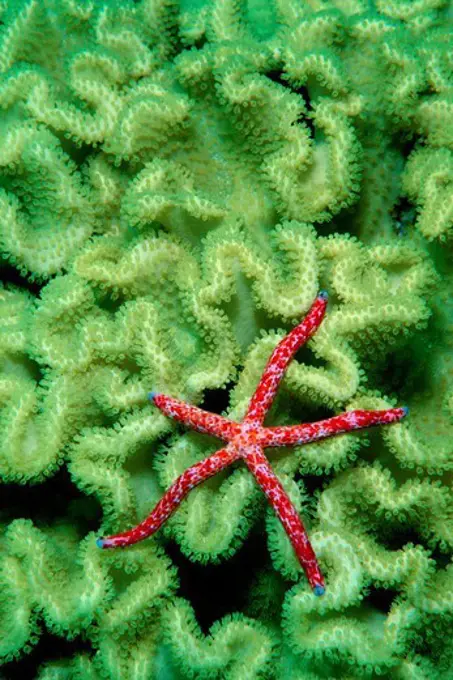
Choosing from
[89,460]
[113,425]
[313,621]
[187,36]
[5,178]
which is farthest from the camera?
[187,36]

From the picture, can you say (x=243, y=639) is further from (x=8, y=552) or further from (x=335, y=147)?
(x=335, y=147)

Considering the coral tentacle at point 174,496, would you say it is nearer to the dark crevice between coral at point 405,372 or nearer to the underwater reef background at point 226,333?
the underwater reef background at point 226,333

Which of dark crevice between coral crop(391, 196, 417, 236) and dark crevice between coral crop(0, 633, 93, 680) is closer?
dark crevice between coral crop(0, 633, 93, 680)

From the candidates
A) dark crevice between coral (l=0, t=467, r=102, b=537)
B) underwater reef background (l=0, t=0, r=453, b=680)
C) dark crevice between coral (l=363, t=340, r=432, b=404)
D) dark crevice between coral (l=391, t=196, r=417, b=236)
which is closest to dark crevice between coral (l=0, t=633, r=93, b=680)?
underwater reef background (l=0, t=0, r=453, b=680)

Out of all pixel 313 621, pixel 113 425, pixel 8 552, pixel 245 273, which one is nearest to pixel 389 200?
pixel 245 273

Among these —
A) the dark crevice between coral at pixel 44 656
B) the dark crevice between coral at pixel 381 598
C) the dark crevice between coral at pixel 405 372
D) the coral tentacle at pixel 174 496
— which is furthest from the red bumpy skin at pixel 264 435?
the dark crevice between coral at pixel 44 656

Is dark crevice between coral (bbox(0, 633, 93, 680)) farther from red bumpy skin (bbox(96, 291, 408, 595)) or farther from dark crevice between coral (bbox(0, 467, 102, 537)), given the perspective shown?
red bumpy skin (bbox(96, 291, 408, 595))
